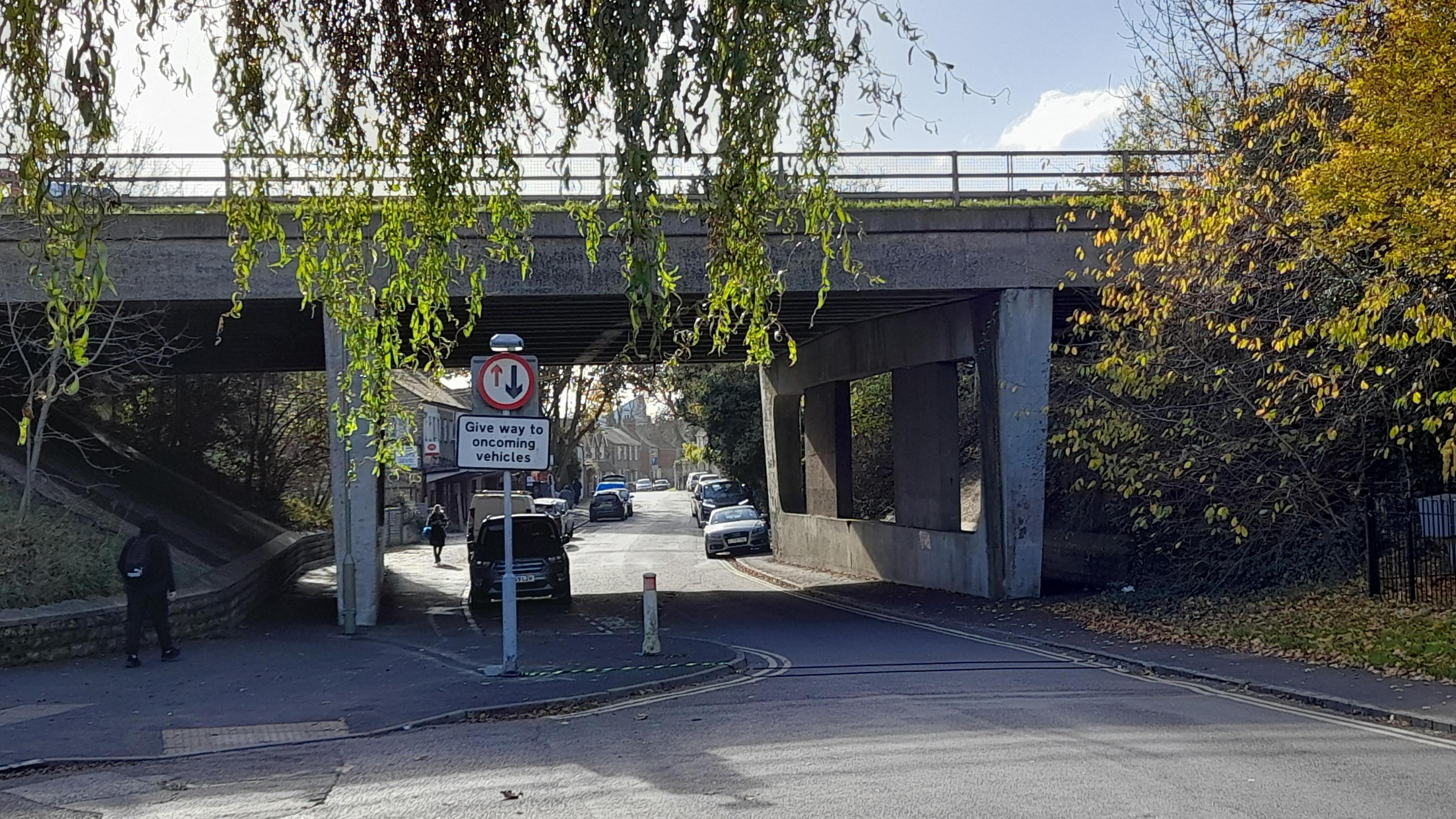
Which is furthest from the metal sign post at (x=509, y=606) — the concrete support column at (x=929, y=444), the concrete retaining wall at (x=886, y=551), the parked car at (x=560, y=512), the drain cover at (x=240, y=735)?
the parked car at (x=560, y=512)

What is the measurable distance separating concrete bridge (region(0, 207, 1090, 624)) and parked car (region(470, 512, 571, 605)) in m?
1.78

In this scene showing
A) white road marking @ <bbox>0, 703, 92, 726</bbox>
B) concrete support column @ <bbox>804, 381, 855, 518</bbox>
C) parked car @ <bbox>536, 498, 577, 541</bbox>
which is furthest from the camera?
parked car @ <bbox>536, 498, 577, 541</bbox>

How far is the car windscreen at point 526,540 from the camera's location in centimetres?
2302

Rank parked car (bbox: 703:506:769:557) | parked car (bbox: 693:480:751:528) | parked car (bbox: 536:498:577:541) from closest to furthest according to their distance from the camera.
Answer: parked car (bbox: 703:506:769:557)
parked car (bbox: 536:498:577:541)
parked car (bbox: 693:480:751:528)

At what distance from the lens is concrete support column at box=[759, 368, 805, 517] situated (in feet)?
107

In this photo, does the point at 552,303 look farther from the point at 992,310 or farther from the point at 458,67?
the point at 458,67

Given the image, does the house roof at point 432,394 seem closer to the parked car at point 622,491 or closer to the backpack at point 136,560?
the parked car at point 622,491

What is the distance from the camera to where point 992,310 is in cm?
1998

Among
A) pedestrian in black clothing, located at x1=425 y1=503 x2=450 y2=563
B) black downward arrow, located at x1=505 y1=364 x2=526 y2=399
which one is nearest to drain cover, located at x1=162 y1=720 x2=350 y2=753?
black downward arrow, located at x1=505 y1=364 x2=526 y2=399

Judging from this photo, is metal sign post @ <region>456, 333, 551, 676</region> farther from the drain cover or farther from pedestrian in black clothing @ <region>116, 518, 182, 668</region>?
pedestrian in black clothing @ <region>116, 518, 182, 668</region>

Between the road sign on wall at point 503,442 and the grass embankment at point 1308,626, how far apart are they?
312 inches

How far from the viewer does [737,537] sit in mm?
37938

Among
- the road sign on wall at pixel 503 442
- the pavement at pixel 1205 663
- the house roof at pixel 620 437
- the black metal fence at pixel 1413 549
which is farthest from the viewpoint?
the house roof at pixel 620 437

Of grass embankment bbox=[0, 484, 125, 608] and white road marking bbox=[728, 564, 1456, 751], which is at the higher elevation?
grass embankment bbox=[0, 484, 125, 608]
